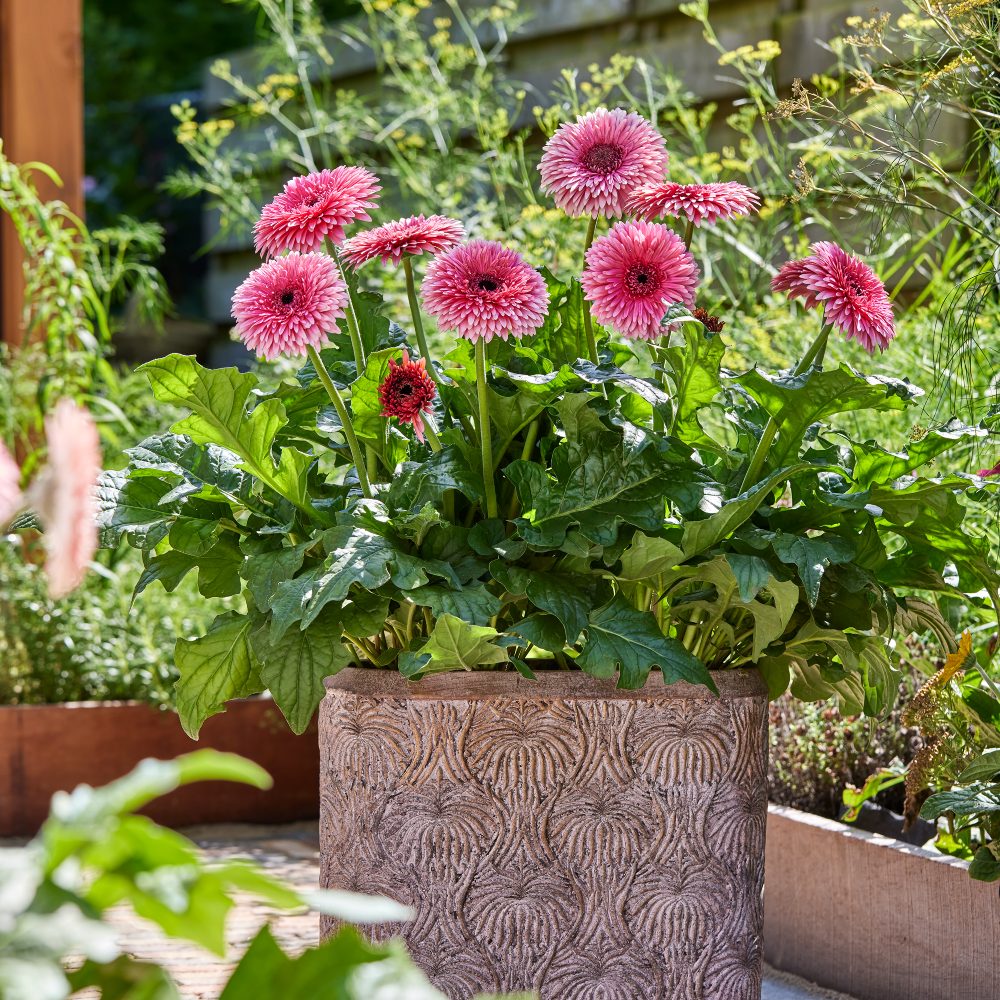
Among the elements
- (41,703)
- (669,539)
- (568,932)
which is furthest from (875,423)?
(41,703)

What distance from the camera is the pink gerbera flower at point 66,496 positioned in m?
0.42

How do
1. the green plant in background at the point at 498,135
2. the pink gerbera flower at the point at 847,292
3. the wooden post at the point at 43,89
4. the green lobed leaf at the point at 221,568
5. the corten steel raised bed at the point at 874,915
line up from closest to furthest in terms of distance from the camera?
the pink gerbera flower at the point at 847,292
the green lobed leaf at the point at 221,568
the corten steel raised bed at the point at 874,915
the green plant in background at the point at 498,135
the wooden post at the point at 43,89

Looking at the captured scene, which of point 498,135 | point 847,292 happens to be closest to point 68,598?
point 498,135

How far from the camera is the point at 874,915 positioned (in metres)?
1.46

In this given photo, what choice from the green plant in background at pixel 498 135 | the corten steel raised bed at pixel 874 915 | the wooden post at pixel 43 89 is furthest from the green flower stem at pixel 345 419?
the wooden post at pixel 43 89

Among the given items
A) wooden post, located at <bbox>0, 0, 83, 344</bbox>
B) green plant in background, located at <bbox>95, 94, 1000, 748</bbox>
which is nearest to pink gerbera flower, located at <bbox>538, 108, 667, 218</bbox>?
green plant in background, located at <bbox>95, 94, 1000, 748</bbox>

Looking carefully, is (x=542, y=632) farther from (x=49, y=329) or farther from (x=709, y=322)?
(x=49, y=329)

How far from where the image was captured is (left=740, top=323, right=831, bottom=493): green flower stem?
109 centimetres

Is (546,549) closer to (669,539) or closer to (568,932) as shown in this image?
(669,539)

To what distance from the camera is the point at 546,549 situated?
1.08 metres

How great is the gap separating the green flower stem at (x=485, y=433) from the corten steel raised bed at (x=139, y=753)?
1.27m

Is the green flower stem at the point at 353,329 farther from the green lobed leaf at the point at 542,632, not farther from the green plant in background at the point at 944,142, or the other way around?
the green plant in background at the point at 944,142

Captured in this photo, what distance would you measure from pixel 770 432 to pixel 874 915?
67 cm

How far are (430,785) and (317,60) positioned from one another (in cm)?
351
